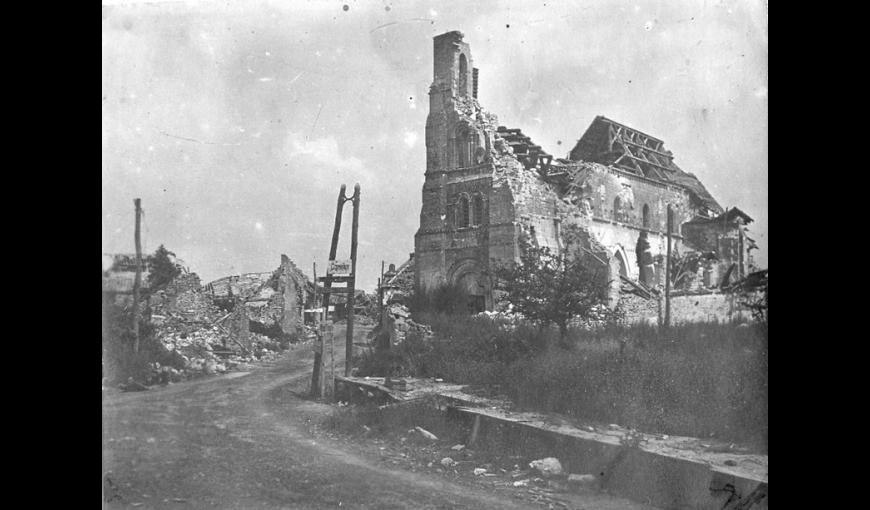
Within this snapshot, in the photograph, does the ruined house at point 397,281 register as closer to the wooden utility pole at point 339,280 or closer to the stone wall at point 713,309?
the wooden utility pole at point 339,280

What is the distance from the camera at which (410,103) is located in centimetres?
610

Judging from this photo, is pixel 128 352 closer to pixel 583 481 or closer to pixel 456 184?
pixel 456 184

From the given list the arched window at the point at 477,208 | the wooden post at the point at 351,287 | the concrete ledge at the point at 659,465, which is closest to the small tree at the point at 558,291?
the arched window at the point at 477,208

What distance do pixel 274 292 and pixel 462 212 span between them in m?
1.60

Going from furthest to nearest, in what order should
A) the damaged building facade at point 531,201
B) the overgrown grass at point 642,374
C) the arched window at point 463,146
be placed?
1. the arched window at point 463,146
2. the damaged building facade at point 531,201
3. the overgrown grass at point 642,374

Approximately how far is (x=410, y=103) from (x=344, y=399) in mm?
2335

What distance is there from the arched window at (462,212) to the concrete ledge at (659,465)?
153 centimetres

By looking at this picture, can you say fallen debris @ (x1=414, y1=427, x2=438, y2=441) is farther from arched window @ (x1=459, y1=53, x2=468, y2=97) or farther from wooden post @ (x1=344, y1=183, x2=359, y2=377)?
arched window @ (x1=459, y1=53, x2=468, y2=97)

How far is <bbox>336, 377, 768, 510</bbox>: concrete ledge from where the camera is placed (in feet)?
17.3

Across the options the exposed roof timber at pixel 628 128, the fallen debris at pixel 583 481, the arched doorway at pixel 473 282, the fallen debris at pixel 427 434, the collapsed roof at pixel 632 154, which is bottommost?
the fallen debris at pixel 583 481

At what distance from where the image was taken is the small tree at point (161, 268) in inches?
242

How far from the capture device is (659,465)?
5.27 metres

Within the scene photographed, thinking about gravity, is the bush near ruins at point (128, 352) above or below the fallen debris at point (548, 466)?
above
